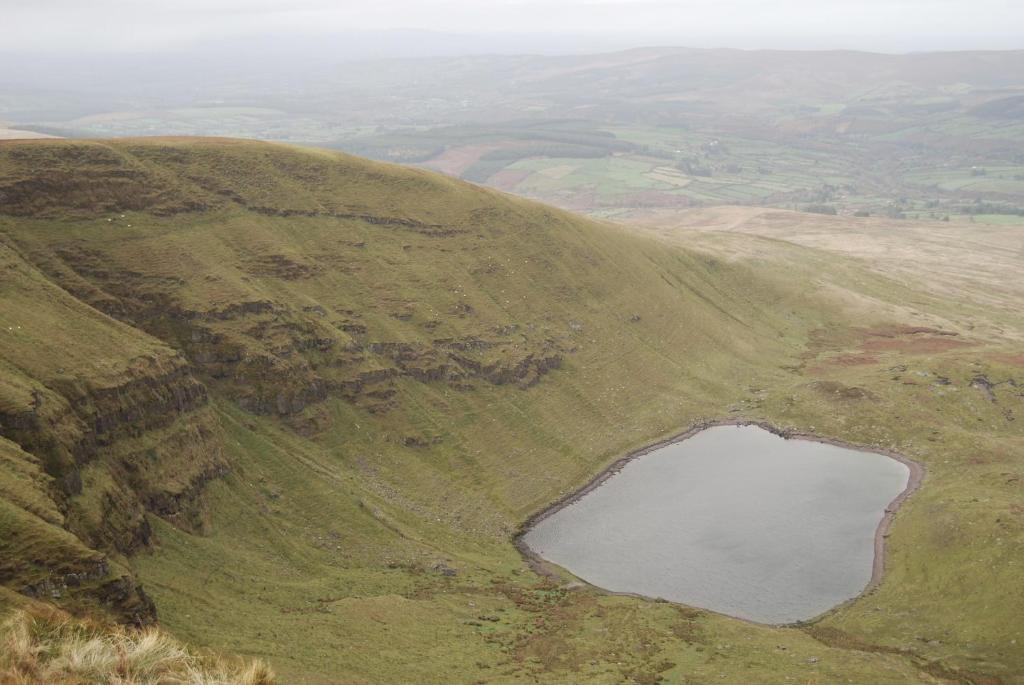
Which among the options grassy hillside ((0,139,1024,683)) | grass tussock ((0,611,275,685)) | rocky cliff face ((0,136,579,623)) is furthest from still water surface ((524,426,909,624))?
grass tussock ((0,611,275,685))

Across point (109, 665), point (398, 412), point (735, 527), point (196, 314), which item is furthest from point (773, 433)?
point (109, 665)

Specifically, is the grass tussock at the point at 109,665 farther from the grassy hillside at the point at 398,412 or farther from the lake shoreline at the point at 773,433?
the lake shoreline at the point at 773,433

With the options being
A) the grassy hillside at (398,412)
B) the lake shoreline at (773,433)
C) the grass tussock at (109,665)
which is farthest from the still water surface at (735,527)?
the grass tussock at (109,665)

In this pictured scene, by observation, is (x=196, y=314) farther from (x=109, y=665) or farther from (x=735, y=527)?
(x=109, y=665)

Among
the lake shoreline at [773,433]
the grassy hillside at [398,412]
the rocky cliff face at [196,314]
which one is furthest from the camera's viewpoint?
the lake shoreline at [773,433]

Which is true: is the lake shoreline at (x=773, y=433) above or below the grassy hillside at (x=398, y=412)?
below
